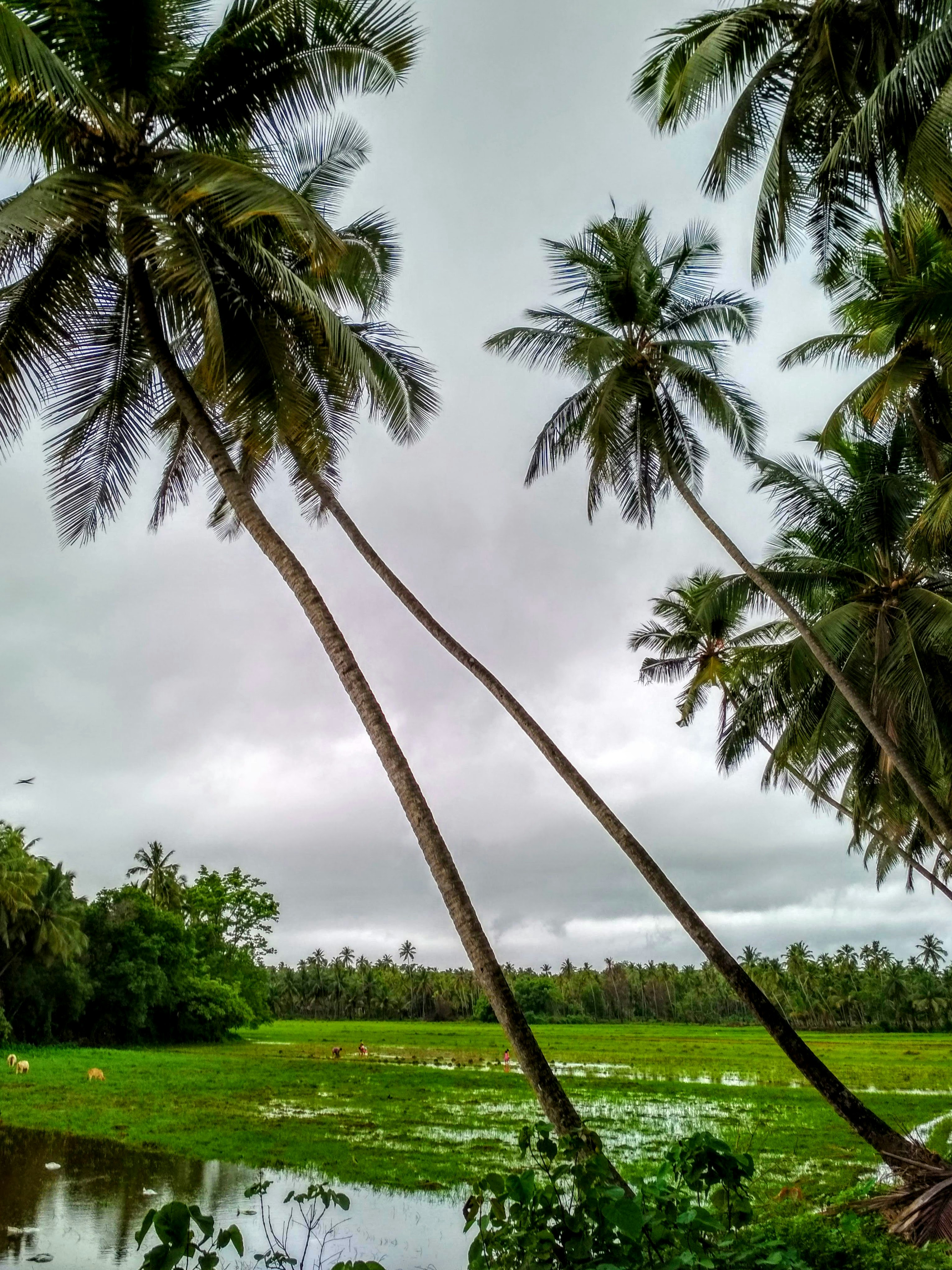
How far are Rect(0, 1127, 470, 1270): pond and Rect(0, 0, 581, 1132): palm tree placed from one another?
524 cm

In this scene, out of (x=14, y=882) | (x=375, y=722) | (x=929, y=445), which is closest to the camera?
(x=375, y=722)

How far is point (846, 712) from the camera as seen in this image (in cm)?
1402

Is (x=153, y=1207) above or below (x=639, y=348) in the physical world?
below

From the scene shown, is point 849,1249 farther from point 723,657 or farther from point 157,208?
point 723,657

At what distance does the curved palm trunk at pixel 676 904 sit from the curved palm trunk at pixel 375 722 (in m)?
1.67

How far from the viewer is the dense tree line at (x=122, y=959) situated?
105ft

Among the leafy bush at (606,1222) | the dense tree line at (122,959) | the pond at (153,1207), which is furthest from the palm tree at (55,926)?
the leafy bush at (606,1222)

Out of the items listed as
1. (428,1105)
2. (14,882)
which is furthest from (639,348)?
(14,882)

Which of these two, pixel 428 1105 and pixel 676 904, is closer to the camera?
pixel 676 904

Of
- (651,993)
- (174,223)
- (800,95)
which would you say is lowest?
(651,993)

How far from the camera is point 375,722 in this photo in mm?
6121

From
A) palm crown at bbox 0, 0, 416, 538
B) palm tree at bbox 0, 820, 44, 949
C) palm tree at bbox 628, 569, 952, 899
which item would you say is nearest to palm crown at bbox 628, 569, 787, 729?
palm tree at bbox 628, 569, 952, 899

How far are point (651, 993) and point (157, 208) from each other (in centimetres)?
9292

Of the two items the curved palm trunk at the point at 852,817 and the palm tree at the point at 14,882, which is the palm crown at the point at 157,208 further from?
the palm tree at the point at 14,882
